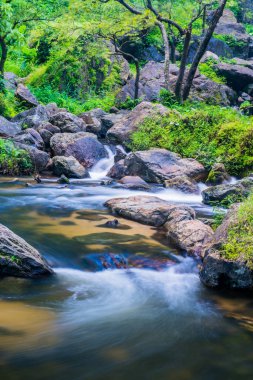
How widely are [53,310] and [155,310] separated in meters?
1.06

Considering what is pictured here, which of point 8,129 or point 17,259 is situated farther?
point 8,129

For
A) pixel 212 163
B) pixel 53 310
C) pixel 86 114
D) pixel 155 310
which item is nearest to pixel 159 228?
pixel 155 310

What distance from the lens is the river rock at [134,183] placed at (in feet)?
33.8

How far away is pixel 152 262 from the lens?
5406mm

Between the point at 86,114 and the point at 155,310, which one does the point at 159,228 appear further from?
the point at 86,114

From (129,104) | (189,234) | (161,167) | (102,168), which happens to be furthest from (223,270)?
(129,104)

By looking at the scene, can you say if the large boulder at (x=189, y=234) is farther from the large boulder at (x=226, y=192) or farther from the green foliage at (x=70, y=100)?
the green foliage at (x=70, y=100)

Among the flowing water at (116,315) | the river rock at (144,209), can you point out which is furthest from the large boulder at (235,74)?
the flowing water at (116,315)

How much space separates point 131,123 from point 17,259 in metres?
10.9

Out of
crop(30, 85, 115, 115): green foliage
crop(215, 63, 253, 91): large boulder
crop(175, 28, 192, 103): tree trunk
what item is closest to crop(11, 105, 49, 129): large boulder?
crop(30, 85, 115, 115): green foliage

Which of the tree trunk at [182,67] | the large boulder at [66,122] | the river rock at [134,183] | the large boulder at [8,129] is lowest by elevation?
the river rock at [134,183]

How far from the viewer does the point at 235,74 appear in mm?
22641

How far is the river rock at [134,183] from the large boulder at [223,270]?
5.48 metres

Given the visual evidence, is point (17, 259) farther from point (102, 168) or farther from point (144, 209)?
point (102, 168)
